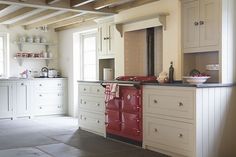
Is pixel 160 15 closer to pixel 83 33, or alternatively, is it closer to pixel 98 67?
pixel 98 67

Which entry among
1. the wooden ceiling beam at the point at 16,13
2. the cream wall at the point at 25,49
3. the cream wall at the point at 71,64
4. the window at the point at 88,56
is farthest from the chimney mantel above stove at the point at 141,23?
the cream wall at the point at 25,49

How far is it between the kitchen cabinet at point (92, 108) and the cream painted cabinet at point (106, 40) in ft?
2.41

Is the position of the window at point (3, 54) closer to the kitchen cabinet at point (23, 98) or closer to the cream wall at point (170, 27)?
the kitchen cabinet at point (23, 98)

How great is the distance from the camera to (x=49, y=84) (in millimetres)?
8406

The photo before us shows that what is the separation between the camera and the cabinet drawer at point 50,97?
8.27m

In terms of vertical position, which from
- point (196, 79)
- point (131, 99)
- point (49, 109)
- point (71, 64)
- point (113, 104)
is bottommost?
point (49, 109)

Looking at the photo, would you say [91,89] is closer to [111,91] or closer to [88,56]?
[111,91]

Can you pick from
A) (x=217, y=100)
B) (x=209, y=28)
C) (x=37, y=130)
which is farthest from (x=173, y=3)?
(x=37, y=130)

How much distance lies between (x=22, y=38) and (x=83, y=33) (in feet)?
4.88

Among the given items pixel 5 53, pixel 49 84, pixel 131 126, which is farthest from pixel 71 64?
pixel 131 126

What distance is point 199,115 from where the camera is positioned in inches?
159

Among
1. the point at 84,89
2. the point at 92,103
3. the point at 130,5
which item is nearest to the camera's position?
the point at 130,5

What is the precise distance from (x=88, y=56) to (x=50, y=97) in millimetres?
1384

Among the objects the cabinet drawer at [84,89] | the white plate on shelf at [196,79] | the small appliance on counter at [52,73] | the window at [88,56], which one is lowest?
the cabinet drawer at [84,89]
